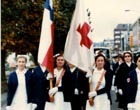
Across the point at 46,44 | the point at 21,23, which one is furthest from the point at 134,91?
the point at 21,23

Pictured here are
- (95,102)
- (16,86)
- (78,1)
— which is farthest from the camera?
(78,1)

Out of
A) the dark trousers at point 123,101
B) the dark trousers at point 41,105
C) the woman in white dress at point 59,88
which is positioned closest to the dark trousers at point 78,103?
the dark trousers at point 123,101

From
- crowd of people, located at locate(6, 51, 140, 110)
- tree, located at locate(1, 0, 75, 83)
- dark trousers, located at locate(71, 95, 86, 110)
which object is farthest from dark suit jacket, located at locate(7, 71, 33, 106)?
tree, located at locate(1, 0, 75, 83)

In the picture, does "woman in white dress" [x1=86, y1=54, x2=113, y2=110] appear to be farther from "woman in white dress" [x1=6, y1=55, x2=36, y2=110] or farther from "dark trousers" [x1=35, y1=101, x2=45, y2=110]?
"woman in white dress" [x1=6, y1=55, x2=36, y2=110]

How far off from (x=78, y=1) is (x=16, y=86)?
2459 millimetres

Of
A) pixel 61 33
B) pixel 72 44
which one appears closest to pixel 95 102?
pixel 72 44

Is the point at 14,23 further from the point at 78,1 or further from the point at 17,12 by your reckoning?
the point at 78,1

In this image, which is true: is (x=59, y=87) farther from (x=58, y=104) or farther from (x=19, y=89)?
(x=19, y=89)

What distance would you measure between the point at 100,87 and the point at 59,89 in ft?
2.53

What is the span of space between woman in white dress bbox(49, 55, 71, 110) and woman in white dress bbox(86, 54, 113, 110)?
1.74 ft

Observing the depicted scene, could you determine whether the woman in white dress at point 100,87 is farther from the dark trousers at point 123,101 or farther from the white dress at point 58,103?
the dark trousers at point 123,101

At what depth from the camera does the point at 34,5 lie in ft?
110

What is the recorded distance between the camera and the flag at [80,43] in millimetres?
11672

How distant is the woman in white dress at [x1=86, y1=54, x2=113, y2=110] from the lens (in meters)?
11.0
